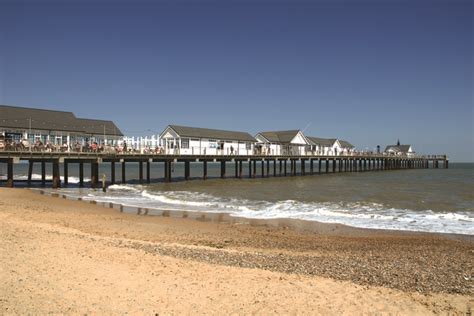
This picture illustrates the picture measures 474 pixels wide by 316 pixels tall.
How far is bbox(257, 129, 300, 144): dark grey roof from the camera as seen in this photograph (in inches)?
2211

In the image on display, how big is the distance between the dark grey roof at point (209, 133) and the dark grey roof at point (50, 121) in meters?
6.05

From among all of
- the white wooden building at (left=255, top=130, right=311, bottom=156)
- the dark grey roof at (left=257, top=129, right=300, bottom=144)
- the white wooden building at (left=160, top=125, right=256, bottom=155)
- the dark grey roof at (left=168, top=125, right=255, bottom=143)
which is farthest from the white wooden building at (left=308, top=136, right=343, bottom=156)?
the white wooden building at (left=160, top=125, right=256, bottom=155)

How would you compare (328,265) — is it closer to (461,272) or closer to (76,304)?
(461,272)

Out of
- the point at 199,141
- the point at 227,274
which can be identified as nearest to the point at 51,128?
the point at 199,141

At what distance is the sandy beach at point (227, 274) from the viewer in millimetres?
5926

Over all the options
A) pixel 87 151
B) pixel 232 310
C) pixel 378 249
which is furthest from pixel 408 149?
pixel 232 310

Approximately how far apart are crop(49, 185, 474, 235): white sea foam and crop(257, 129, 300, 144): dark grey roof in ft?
103

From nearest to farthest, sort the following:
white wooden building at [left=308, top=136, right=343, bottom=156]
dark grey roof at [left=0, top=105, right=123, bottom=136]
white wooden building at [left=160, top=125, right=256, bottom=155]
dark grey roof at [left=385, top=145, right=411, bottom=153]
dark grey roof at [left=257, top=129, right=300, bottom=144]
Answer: dark grey roof at [left=0, top=105, right=123, bottom=136] < white wooden building at [left=160, top=125, right=256, bottom=155] < dark grey roof at [left=257, top=129, right=300, bottom=144] < white wooden building at [left=308, top=136, right=343, bottom=156] < dark grey roof at [left=385, top=145, right=411, bottom=153]

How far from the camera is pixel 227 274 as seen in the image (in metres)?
7.49

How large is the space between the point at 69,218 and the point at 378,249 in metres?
11.0

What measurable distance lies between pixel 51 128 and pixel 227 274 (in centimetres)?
2832

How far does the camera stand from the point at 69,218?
1478 cm

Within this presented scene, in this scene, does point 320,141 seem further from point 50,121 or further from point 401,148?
point 401,148

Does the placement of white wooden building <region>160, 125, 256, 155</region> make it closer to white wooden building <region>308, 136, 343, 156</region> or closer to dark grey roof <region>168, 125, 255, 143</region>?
dark grey roof <region>168, 125, 255, 143</region>
